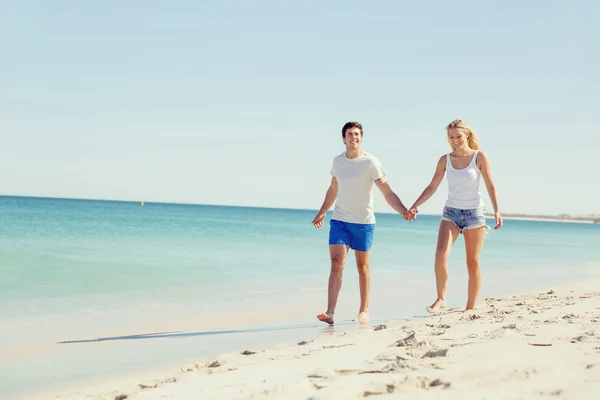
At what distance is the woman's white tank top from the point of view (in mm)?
5974

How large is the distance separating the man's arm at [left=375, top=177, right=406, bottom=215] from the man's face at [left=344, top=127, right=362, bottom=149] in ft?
1.33

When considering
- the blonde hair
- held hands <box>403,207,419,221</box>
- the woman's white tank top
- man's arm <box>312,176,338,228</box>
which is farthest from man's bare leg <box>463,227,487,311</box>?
man's arm <box>312,176,338,228</box>

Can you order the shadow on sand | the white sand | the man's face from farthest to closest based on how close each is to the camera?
the man's face → the shadow on sand → the white sand

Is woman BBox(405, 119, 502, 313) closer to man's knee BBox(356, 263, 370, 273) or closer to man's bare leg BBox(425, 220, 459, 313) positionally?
man's bare leg BBox(425, 220, 459, 313)

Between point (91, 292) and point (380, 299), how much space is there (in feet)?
12.4

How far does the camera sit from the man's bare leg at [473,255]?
19.9ft

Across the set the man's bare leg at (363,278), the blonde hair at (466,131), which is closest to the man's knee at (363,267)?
the man's bare leg at (363,278)

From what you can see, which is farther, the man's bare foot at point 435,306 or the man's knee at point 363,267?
the man's bare foot at point 435,306

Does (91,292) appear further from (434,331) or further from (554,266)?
(554,266)

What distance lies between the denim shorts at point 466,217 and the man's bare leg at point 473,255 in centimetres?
6

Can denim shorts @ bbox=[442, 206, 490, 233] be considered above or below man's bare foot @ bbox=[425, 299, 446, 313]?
above

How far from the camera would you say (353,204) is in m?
5.92

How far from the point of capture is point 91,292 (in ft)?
26.7

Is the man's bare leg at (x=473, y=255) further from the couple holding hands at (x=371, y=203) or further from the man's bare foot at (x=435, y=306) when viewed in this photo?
the man's bare foot at (x=435, y=306)
